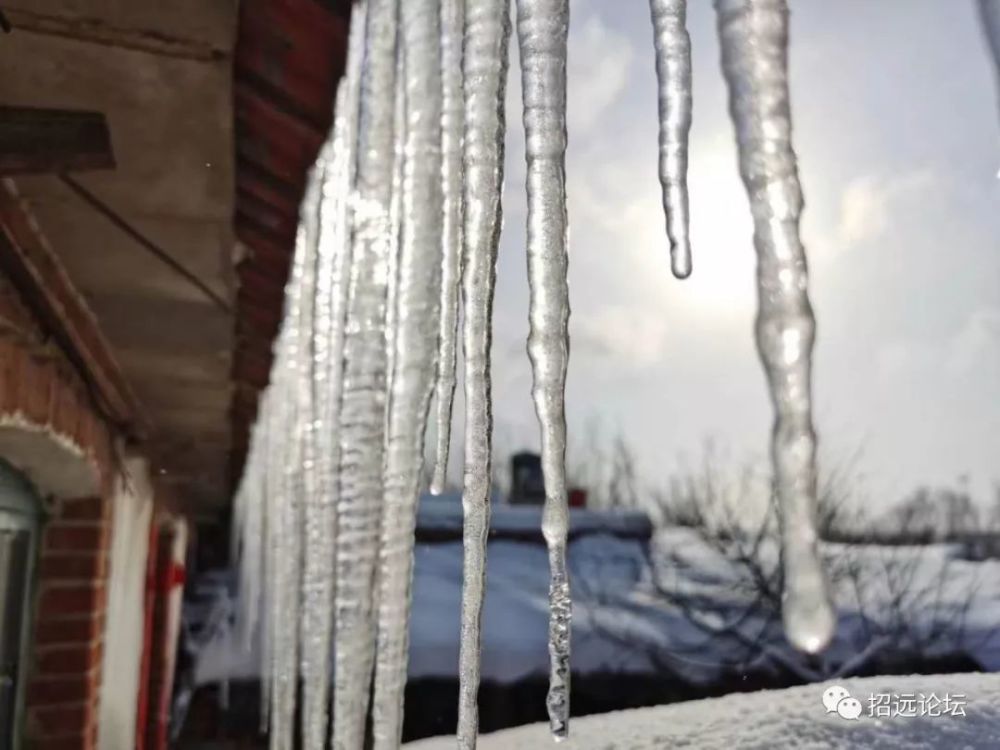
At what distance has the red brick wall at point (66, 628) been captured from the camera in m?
1.90

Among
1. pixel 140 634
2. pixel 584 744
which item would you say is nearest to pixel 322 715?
pixel 140 634

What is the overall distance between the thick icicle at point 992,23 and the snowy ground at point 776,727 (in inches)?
231

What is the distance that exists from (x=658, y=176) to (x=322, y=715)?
1081mm

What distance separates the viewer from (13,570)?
6.02 feet

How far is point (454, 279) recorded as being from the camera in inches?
25.0

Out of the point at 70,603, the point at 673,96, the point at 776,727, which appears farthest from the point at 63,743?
the point at 776,727

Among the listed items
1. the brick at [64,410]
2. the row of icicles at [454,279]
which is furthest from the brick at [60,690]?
the row of icicles at [454,279]

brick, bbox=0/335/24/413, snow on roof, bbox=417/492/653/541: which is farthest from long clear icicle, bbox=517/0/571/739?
snow on roof, bbox=417/492/653/541

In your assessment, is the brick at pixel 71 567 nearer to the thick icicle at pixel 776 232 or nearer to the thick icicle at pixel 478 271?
the thick icicle at pixel 478 271

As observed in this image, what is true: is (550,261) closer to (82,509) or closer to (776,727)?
(82,509)

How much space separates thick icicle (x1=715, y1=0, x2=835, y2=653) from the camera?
36cm

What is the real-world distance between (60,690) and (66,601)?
0.19 metres

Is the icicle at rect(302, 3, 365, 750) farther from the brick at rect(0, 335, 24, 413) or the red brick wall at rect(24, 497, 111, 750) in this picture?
the red brick wall at rect(24, 497, 111, 750)

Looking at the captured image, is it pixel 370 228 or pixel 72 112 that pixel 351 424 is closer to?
pixel 370 228
